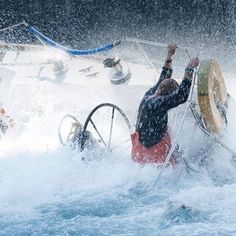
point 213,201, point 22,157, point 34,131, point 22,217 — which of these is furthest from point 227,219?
point 34,131

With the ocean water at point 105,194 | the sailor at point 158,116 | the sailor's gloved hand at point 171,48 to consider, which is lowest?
the ocean water at point 105,194

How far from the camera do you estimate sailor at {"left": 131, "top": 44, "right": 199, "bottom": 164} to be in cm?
577

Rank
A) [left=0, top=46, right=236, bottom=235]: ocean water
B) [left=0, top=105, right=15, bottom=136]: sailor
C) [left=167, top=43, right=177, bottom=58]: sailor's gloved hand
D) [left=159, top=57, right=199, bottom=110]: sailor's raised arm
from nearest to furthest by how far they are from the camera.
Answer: [left=0, top=46, right=236, bottom=235]: ocean water, [left=159, top=57, right=199, bottom=110]: sailor's raised arm, [left=167, top=43, right=177, bottom=58]: sailor's gloved hand, [left=0, top=105, right=15, bottom=136]: sailor

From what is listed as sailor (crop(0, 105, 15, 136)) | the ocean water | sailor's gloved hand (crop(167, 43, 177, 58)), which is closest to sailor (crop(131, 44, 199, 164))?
sailor's gloved hand (crop(167, 43, 177, 58))

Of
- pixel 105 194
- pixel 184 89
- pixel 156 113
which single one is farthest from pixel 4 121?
pixel 184 89

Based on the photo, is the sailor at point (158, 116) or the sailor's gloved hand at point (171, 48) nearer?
the sailor at point (158, 116)

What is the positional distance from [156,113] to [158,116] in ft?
0.16

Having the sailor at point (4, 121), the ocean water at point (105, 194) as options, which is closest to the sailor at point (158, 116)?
the ocean water at point (105, 194)

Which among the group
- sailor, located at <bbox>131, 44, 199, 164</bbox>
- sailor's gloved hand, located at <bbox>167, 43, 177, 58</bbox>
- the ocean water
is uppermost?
sailor's gloved hand, located at <bbox>167, 43, 177, 58</bbox>

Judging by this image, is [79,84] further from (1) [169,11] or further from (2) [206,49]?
(1) [169,11]

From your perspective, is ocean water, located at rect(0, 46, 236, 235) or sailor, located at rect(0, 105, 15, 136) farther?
sailor, located at rect(0, 105, 15, 136)

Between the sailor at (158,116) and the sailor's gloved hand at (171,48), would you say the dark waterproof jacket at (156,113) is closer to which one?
the sailor at (158,116)

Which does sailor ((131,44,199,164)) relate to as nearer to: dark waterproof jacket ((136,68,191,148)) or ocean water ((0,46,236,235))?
dark waterproof jacket ((136,68,191,148))

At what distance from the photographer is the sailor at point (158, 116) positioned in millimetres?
5766
